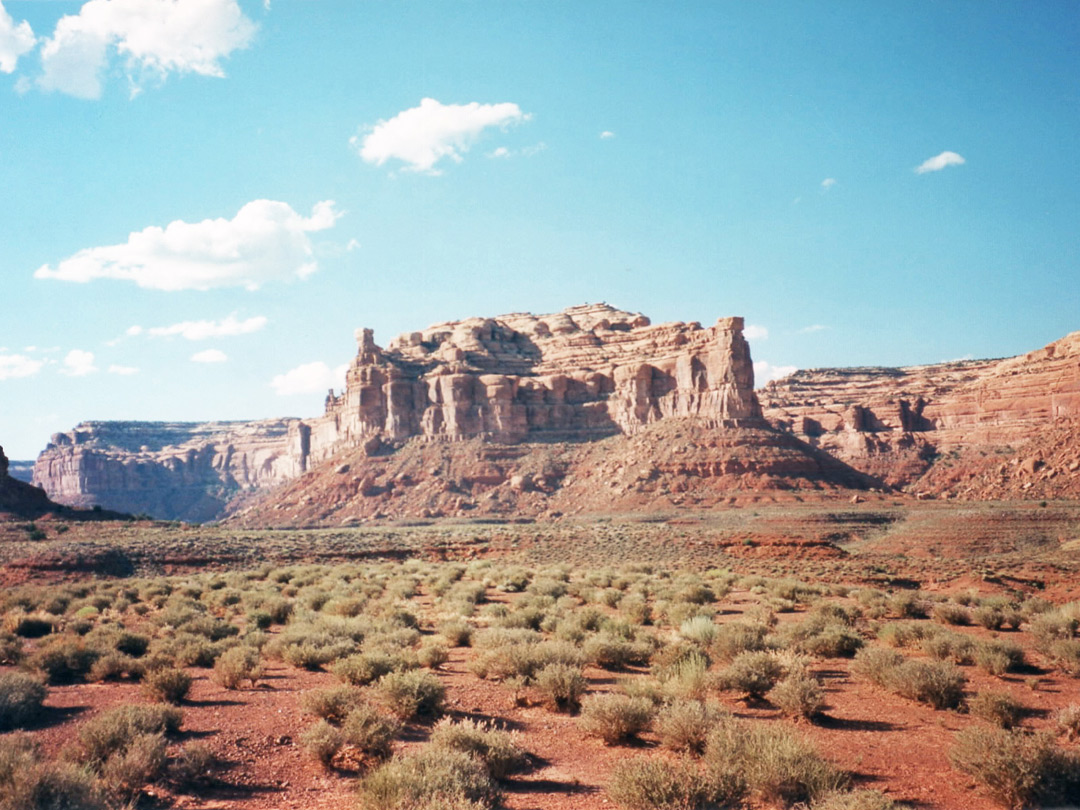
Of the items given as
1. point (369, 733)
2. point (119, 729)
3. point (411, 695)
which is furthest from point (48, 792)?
point (411, 695)

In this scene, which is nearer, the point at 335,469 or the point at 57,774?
the point at 57,774

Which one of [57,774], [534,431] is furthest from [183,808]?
[534,431]

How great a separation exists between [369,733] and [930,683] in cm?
814

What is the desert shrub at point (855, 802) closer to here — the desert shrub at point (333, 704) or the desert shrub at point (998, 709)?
the desert shrub at point (998, 709)

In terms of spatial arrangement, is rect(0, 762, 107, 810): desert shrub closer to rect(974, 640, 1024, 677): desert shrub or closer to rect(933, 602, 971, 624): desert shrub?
rect(974, 640, 1024, 677): desert shrub

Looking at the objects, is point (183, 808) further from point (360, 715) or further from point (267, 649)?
point (267, 649)

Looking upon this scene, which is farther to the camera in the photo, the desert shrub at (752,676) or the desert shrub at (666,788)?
the desert shrub at (752,676)

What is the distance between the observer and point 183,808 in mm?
6973

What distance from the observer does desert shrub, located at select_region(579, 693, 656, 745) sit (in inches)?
343

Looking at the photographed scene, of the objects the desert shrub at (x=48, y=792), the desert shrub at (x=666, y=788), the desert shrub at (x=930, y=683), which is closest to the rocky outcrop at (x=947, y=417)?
the desert shrub at (x=930, y=683)

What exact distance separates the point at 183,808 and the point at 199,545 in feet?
124

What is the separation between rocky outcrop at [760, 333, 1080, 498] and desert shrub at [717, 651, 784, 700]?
212 ft

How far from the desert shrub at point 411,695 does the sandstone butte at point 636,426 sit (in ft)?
180

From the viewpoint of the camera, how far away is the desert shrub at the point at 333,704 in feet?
31.0
